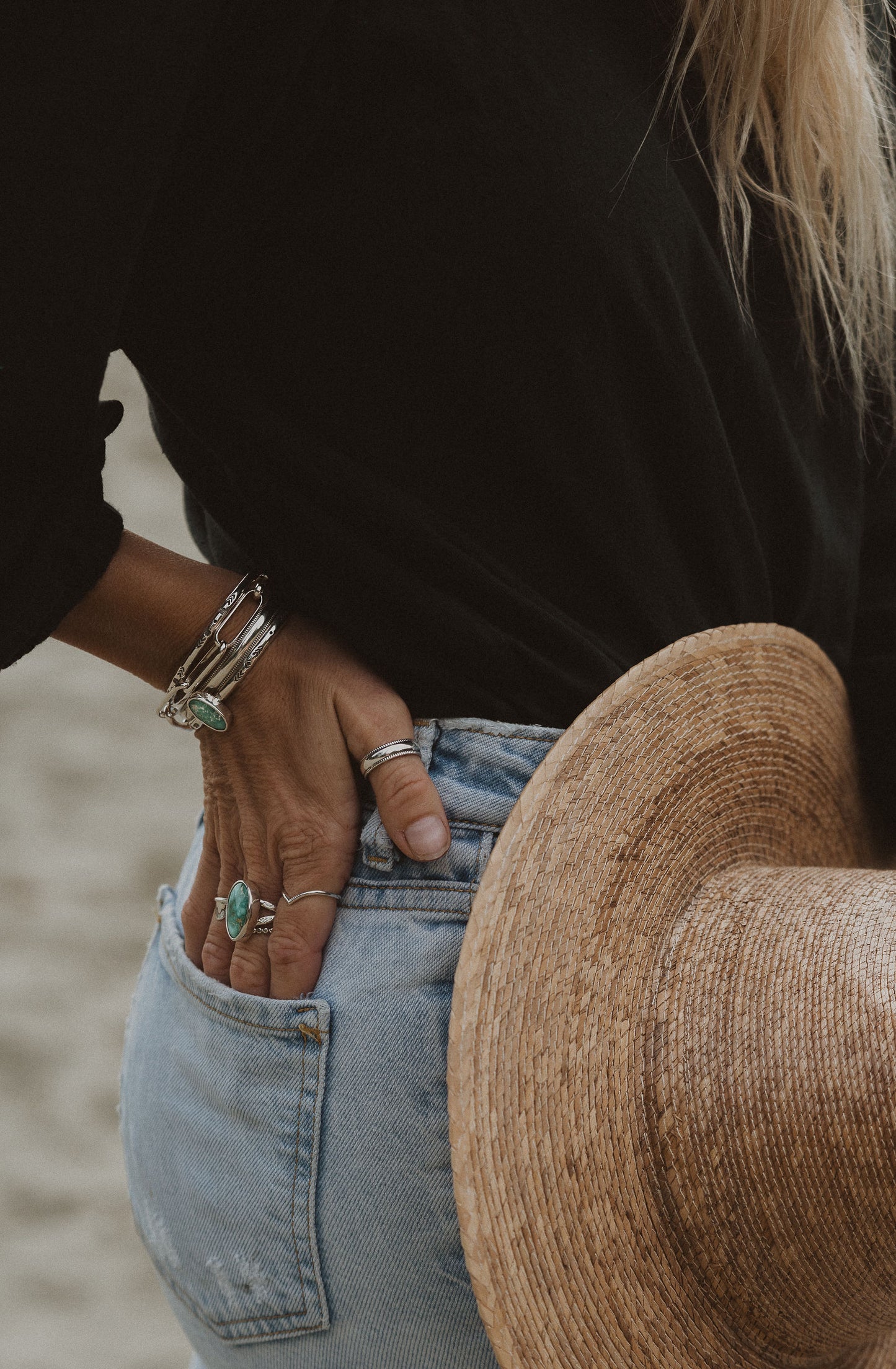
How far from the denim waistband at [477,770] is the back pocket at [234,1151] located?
0.36ft

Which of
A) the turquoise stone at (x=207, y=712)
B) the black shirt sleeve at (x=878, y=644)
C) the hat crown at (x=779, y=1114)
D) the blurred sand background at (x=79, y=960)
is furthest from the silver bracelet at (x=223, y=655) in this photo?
the blurred sand background at (x=79, y=960)

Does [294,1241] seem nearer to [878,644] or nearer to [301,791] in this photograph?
[301,791]

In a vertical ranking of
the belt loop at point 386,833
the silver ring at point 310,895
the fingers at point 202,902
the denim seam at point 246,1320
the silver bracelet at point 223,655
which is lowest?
the denim seam at point 246,1320

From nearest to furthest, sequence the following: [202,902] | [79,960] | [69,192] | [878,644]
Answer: [69,192] → [202,902] → [878,644] → [79,960]

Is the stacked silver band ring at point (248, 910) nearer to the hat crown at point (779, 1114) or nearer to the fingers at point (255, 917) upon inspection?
the fingers at point (255, 917)

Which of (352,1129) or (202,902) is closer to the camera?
(352,1129)

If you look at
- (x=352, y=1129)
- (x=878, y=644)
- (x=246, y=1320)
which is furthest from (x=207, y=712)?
(x=878, y=644)

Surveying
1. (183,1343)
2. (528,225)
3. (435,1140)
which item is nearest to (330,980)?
(435,1140)

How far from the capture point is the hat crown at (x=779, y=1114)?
71cm

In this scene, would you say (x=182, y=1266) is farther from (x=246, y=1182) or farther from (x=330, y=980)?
(x=330, y=980)

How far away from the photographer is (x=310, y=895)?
2.42 feet

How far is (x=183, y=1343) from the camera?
216 cm

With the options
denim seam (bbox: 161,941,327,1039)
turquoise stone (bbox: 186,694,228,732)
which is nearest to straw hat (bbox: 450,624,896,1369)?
denim seam (bbox: 161,941,327,1039)

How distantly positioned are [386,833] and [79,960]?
2.10 metres
